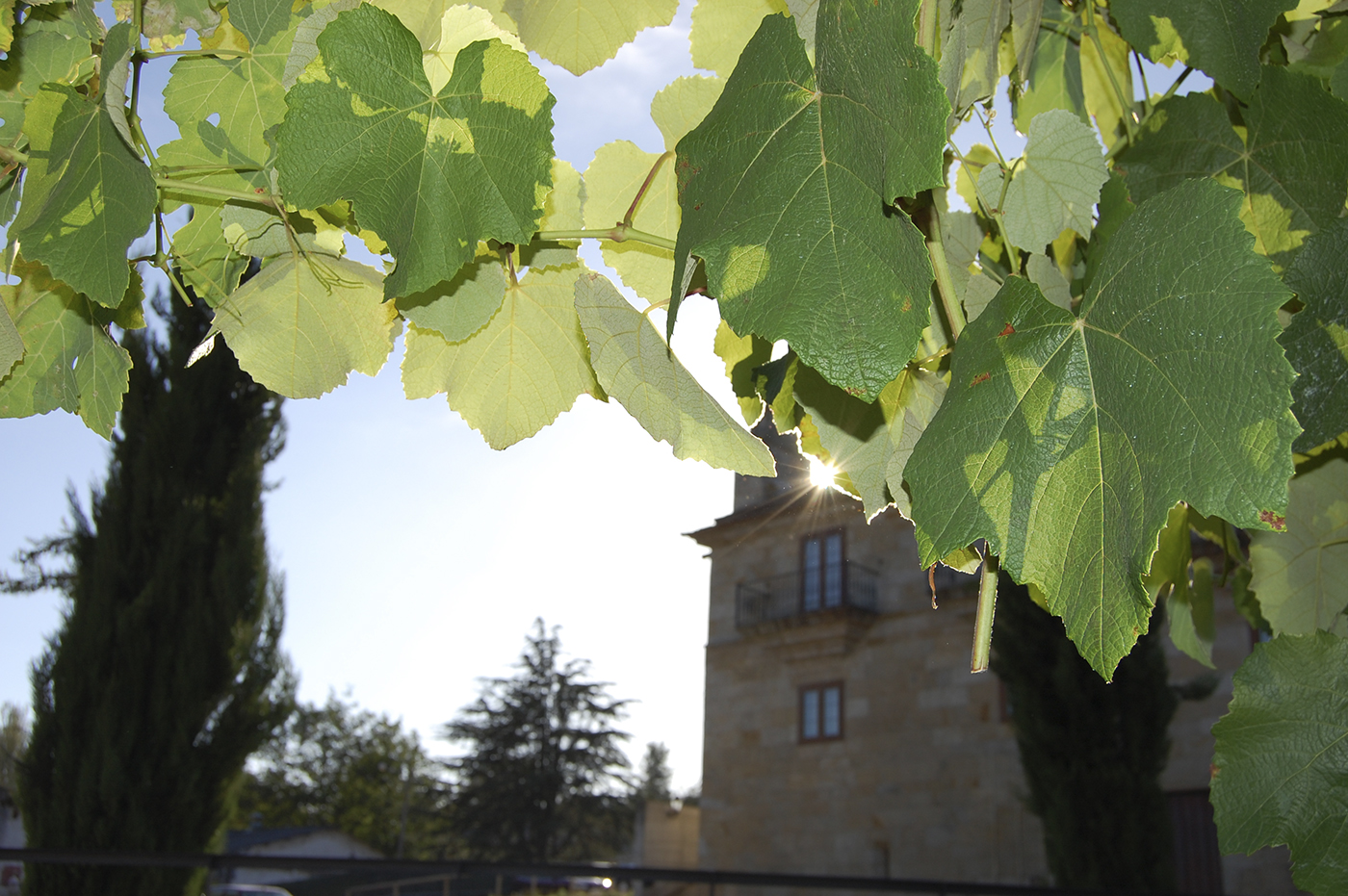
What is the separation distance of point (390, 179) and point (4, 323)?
10.3 inches

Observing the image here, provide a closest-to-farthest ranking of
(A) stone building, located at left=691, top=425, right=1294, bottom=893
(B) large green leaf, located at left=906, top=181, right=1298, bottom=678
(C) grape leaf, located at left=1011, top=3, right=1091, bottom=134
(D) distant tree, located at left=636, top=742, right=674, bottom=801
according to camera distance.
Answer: (B) large green leaf, located at left=906, top=181, right=1298, bottom=678 < (C) grape leaf, located at left=1011, top=3, right=1091, bottom=134 < (A) stone building, located at left=691, top=425, right=1294, bottom=893 < (D) distant tree, located at left=636, top=742, right=674, bottom=801

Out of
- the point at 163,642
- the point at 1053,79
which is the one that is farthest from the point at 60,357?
the point at 163,642

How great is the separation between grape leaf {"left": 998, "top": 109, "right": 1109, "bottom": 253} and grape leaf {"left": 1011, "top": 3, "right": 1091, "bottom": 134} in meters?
0.27

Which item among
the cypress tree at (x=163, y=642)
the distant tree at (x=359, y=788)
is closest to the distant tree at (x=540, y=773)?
the distant tree at (x=359, y=788)

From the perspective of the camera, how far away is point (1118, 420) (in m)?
0.35

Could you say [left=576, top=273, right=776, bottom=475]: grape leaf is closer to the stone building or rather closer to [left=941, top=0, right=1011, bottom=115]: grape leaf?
[left=941, top=0, right=1011, bottom=115]: grape leaf

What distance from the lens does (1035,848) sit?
9031 mm

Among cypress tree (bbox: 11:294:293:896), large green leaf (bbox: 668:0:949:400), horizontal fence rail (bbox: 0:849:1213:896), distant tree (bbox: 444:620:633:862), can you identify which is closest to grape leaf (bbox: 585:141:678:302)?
large green leaf (bbox: 668:0:949:400)

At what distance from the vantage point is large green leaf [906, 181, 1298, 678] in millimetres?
322

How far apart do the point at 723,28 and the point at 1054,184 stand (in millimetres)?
213

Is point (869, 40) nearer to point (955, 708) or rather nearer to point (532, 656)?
point (955, 708)

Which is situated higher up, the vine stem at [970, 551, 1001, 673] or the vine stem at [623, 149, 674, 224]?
the vine stem at [623, 149, 674, 224]

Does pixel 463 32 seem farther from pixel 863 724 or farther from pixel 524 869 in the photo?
pixel 863 724

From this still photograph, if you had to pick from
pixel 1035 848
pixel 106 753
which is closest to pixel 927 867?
pixel 1035 848
